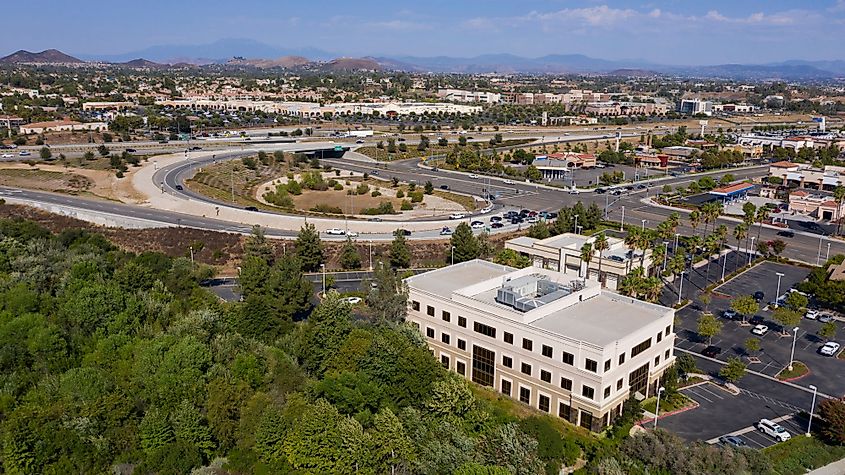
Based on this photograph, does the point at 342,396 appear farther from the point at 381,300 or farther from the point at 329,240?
the point at 329,240

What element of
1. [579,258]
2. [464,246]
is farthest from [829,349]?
[464,246]

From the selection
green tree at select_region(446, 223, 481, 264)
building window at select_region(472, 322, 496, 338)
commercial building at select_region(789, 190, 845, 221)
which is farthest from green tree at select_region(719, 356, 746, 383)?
commercial building at select_region(789, 190, 845, 221)

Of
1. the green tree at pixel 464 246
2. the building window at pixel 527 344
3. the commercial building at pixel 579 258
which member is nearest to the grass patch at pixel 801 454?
the building window at pixel 527 344

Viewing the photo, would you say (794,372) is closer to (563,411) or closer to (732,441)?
(732,441)

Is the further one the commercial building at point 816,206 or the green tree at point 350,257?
the commercial building at point 816,206

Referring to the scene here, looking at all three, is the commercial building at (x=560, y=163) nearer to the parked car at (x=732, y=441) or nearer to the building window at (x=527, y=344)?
the building window at (x=527, y=344)

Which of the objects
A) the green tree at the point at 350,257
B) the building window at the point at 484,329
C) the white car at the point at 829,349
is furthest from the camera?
the green tree at the point at 350,257

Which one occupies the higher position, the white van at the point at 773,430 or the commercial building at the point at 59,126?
the commercial building at the point at 59,126
